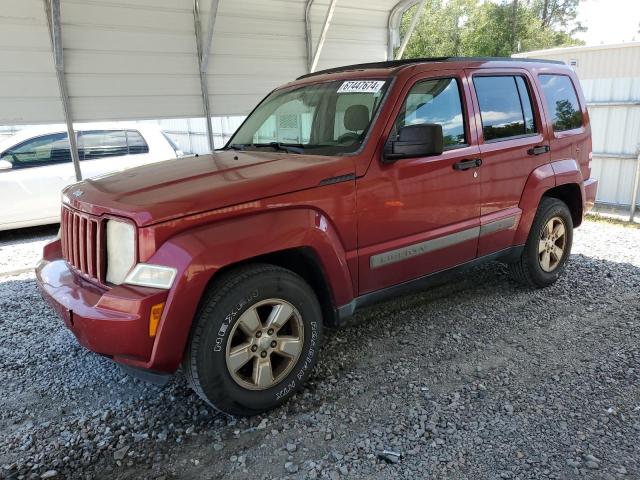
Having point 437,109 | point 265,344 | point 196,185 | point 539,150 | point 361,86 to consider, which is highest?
point 361,86

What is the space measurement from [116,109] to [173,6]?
152cm

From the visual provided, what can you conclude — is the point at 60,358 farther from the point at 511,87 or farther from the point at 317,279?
the point at 511,87

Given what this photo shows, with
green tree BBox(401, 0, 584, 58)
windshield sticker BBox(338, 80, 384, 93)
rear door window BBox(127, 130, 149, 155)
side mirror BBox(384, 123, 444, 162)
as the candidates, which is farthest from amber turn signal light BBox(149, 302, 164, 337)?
green tree BBox(401, 0, 584, 58)

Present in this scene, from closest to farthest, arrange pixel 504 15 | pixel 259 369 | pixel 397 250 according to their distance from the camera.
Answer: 1. pixel 259 369
2. pixel 397 250
3. pixel 504 15

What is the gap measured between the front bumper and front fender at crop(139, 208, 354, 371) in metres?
0.07

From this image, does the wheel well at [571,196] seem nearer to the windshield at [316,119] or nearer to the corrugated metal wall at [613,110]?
the windshield at [316,119]

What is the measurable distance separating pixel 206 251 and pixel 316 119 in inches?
64.4

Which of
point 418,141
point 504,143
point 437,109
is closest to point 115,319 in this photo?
point 418,141

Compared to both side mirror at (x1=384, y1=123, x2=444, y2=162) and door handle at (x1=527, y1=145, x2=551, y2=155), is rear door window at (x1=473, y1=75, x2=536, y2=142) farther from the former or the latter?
side mirror at (x1=384, y1=123, x2=444, y2=162)

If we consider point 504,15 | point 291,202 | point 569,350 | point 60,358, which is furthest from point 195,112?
point 504,15

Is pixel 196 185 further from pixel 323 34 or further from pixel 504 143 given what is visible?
pixel 323 34

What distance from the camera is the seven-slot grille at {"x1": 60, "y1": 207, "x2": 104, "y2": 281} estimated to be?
9.09 feet

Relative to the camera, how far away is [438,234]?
3.70 m

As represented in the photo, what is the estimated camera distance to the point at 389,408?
2.98 metres
